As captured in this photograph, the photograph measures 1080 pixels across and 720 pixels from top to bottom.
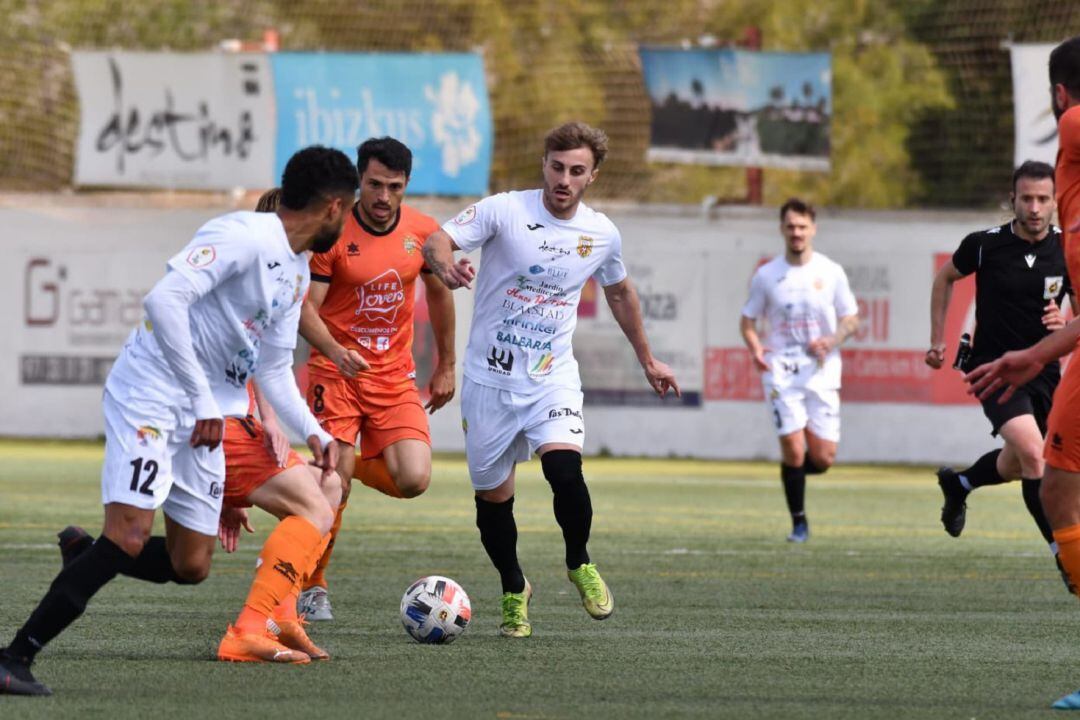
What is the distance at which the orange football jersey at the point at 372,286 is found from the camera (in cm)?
941

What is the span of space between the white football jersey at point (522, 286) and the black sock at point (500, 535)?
Answer: 60cm

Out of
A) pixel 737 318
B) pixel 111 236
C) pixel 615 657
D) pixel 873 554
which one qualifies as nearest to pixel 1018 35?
pixel 737 318

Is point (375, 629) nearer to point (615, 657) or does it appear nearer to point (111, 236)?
point (615, 657)

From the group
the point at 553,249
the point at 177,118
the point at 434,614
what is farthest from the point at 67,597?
the point at 177,118

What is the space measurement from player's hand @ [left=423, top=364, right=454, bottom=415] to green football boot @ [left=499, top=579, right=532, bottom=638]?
57.8 inches

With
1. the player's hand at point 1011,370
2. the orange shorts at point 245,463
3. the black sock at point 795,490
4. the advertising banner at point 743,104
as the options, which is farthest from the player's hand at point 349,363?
the advertising banner at point 743,104

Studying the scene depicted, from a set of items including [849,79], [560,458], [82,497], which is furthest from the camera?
[849,79]

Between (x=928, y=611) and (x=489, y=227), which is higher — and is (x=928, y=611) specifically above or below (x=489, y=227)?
below

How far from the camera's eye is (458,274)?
8.23 m

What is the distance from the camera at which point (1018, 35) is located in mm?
29547

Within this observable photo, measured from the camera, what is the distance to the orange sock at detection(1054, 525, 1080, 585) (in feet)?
21.9

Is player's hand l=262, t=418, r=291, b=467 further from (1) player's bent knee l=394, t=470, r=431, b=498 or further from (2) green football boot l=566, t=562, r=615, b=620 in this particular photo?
(1) player's bent knee l=394, t=470, r=431, b=498

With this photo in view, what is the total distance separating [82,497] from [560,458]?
859 cm

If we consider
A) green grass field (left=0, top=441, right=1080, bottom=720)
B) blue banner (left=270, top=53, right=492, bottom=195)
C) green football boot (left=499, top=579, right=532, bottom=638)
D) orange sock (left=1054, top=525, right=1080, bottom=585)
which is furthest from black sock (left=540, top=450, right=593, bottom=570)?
blue banner (left=270, top=53, right=492, bottom=195)
